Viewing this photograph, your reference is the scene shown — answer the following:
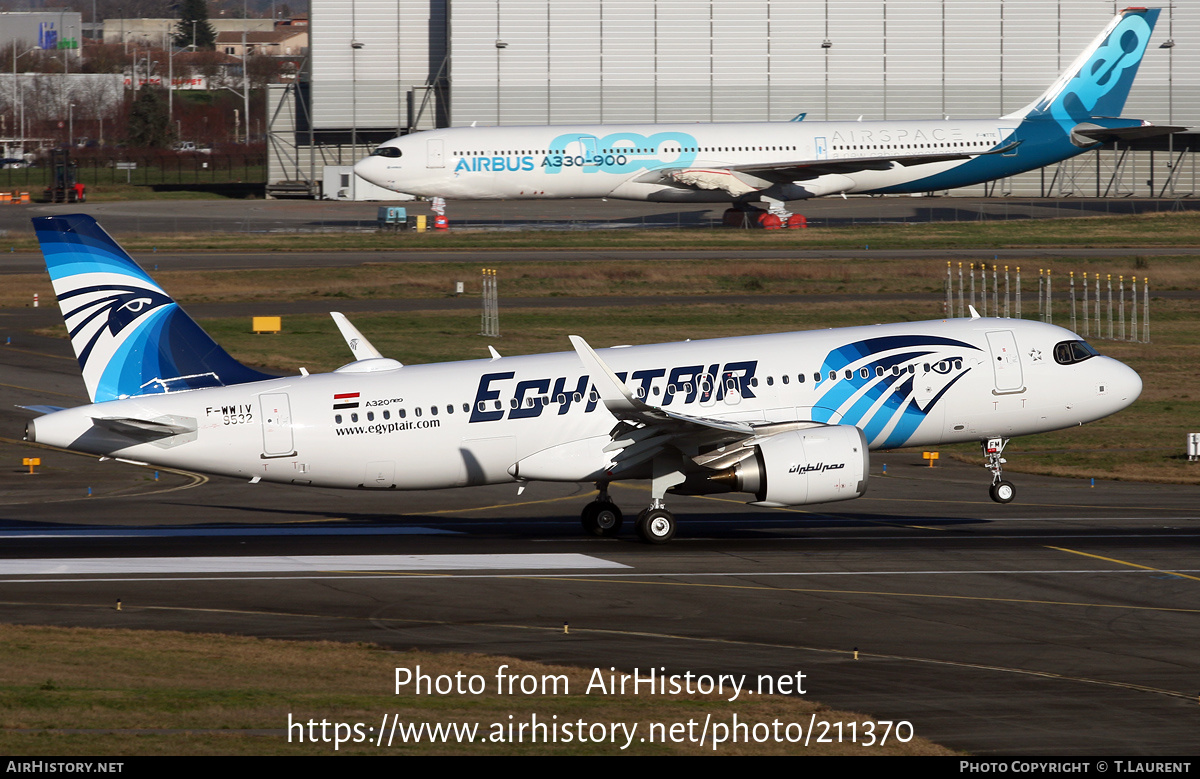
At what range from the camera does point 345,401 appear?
3105 centimetres

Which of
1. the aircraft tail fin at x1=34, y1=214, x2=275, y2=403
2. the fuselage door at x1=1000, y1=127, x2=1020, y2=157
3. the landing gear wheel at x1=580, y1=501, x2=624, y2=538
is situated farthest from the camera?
the fuselage door at x1=1000, y1=127, x2=1020, y2=157

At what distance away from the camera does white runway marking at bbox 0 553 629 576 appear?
1141 inches

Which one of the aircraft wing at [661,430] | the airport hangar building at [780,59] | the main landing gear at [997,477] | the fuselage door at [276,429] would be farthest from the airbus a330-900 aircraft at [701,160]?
the fuselage door at [276,429]

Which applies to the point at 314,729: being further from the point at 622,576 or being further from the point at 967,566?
the point at 967,566

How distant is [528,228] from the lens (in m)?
105

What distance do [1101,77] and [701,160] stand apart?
1318 inches

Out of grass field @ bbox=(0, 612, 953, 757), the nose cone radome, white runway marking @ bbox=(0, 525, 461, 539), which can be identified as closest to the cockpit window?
the nose cone radome

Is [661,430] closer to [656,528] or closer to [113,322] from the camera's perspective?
[656,528]

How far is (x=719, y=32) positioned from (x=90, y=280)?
99.1 m

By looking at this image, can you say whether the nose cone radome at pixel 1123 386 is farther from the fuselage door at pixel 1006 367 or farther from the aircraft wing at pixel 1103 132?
the aircraft wing at pixel 1103 132

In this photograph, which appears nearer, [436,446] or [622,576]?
[622,576]

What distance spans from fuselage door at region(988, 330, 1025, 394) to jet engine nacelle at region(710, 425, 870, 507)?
5522mm

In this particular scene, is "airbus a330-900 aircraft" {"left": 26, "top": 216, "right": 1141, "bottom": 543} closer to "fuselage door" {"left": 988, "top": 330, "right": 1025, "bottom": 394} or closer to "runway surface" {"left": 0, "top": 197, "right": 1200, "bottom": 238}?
"fuselage door" {"left": 988, "top": 330, "right": 1025, "bottom": 394}

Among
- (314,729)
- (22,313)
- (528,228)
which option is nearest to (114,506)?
(314,729)
